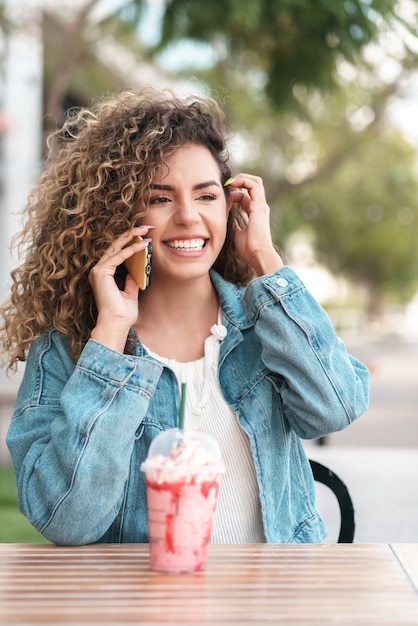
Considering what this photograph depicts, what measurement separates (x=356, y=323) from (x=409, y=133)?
30.7 feet

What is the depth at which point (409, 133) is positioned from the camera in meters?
38.3

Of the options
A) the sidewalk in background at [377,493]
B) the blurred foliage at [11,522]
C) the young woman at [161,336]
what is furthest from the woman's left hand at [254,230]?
the blurred foliage at [11,522]

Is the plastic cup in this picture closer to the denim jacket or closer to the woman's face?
the denim jacket

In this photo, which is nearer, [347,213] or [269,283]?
[269,283]

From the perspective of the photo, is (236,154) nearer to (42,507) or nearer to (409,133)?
(42,507)

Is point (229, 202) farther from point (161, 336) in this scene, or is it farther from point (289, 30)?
point (289, 30)

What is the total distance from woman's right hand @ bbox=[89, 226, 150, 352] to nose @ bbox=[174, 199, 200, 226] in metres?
0.08

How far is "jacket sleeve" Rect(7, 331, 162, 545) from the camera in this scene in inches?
87.0

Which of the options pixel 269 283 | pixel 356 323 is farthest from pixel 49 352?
pixel 356 323

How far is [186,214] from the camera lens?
100.0 inches

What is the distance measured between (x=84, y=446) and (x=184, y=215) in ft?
2.09

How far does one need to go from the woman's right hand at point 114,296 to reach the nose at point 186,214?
8cm

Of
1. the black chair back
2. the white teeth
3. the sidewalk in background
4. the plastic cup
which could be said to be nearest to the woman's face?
the white teeth

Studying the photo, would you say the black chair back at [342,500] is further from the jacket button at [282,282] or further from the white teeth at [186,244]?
the white teeth at [186,244]
